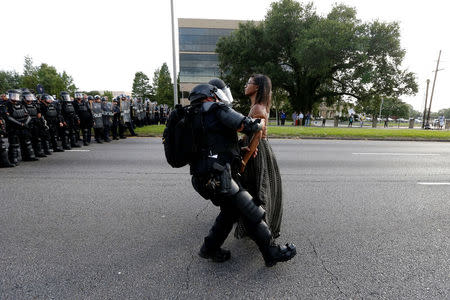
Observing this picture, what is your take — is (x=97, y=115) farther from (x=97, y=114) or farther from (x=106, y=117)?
(x=106, y=117)

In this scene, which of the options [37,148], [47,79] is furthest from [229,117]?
[47,79]

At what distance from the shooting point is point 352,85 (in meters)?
28.1

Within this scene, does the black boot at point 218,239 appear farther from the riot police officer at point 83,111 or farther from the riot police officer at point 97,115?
the riot police officer at point 97,115

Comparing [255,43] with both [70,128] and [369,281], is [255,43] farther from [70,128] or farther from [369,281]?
[369,281]

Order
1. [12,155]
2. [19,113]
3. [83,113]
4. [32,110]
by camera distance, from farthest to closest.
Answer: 1. [83,113]
2. [32,110]
3. [19,113]
4. [12,155]

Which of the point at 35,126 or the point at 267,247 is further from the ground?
the point at 35,126

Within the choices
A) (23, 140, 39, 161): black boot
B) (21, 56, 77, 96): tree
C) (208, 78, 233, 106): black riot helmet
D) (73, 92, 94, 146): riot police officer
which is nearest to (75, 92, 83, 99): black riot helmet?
(73, 92, 94, 146): riot police officer

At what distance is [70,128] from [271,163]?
9013 mm

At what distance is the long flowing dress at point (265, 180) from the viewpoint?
2.36m

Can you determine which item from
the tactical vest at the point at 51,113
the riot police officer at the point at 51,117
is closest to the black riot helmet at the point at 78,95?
the riot police officer at the point at 51,117

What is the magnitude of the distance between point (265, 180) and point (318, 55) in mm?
23865

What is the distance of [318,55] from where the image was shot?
22.8 metres

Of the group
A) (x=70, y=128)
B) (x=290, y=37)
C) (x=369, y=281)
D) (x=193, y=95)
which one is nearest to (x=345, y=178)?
(x=369, y=281)

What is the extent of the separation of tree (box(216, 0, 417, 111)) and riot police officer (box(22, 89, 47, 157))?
21794 mm
